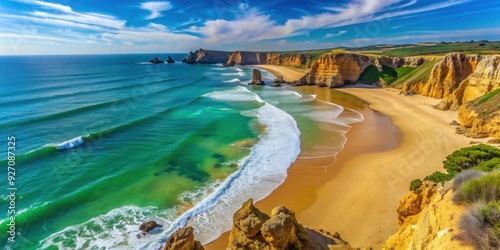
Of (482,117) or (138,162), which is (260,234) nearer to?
(138,162)

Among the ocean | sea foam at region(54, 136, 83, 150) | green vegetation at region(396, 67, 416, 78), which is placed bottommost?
the ocean

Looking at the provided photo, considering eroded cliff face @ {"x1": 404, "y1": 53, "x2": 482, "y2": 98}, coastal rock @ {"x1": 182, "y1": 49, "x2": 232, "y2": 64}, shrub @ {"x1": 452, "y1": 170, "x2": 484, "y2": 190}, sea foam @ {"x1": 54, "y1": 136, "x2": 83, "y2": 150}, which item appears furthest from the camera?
coastal rock @ {"x1": 182, "y1": 49, "x2": 232, "y2": 64}

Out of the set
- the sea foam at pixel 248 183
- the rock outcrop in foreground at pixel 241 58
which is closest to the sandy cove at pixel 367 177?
the sea foam at pixel 248 183

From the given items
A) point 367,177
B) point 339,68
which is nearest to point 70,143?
point 367,177

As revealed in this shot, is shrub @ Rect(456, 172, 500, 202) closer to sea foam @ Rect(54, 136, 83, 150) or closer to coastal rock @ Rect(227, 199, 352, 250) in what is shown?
coastal rock @ Rect(227, 199, 352, 250)

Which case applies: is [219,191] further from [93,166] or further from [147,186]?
[93,166]

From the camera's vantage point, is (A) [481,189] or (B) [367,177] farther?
(B) [367,177]

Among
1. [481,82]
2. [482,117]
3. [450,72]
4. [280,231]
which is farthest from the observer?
[450,72]

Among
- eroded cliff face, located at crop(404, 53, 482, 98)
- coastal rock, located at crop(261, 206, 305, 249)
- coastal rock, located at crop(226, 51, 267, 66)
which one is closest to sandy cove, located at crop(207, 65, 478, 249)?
coastal rock, located at crop(261, 206, 305, 249)
